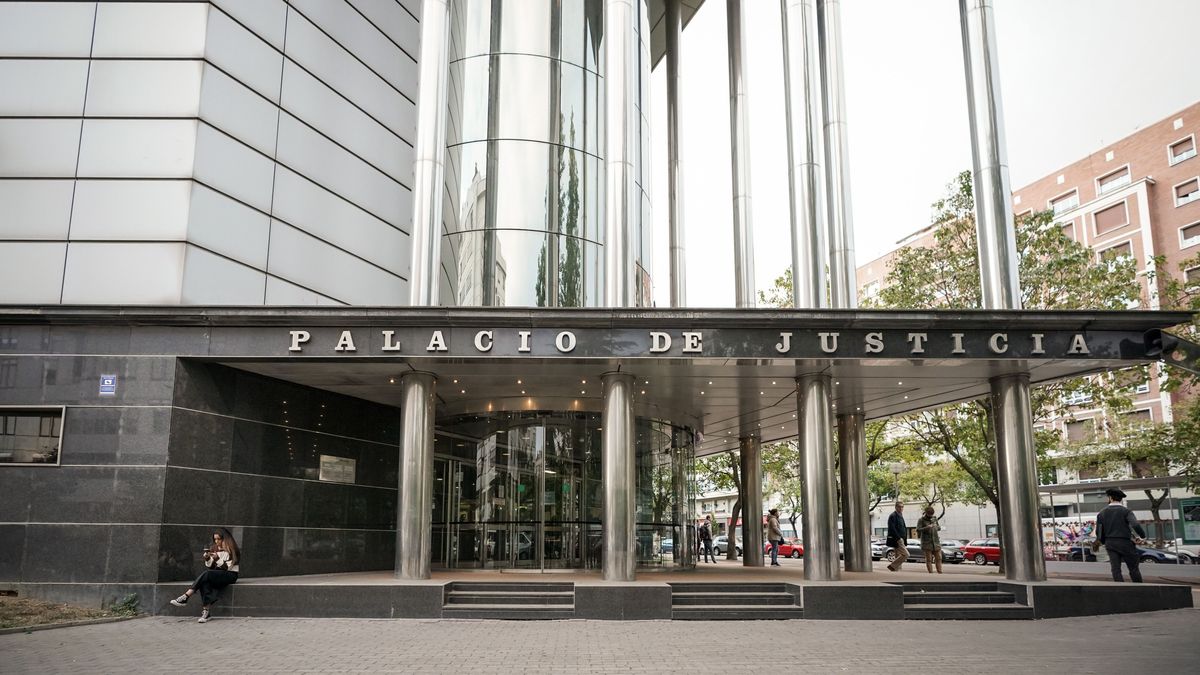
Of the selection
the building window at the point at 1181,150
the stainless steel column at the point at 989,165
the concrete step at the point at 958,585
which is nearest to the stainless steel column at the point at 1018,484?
the concrete step at the point at 958,585

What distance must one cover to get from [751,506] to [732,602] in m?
11.9

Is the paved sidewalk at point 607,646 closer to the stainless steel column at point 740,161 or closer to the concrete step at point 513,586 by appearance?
the concrete step at point 513,586

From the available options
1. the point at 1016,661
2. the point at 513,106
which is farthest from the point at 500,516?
the point at 1016,661

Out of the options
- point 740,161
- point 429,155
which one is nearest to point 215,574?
point 429,155

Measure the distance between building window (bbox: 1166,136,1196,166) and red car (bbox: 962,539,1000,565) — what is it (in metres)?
33.3

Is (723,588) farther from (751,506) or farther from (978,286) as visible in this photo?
(978,286)

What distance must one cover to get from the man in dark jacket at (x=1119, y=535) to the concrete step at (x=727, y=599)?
774cm

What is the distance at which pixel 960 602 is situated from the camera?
17625 millimetres

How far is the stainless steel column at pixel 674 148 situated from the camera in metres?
30.7

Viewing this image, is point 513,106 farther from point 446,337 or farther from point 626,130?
point 446,337

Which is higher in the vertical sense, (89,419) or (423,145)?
(423,145)

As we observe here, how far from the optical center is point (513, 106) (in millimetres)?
23719

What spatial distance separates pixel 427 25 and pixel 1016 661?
1803 cm

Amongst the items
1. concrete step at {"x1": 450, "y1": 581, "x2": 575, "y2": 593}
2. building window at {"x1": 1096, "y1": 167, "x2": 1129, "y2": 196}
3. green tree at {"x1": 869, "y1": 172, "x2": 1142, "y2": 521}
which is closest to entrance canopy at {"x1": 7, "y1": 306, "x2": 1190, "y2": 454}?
concrete step at {"x1": 450, "y1": 581, "x2": 575, "y2": 593}
